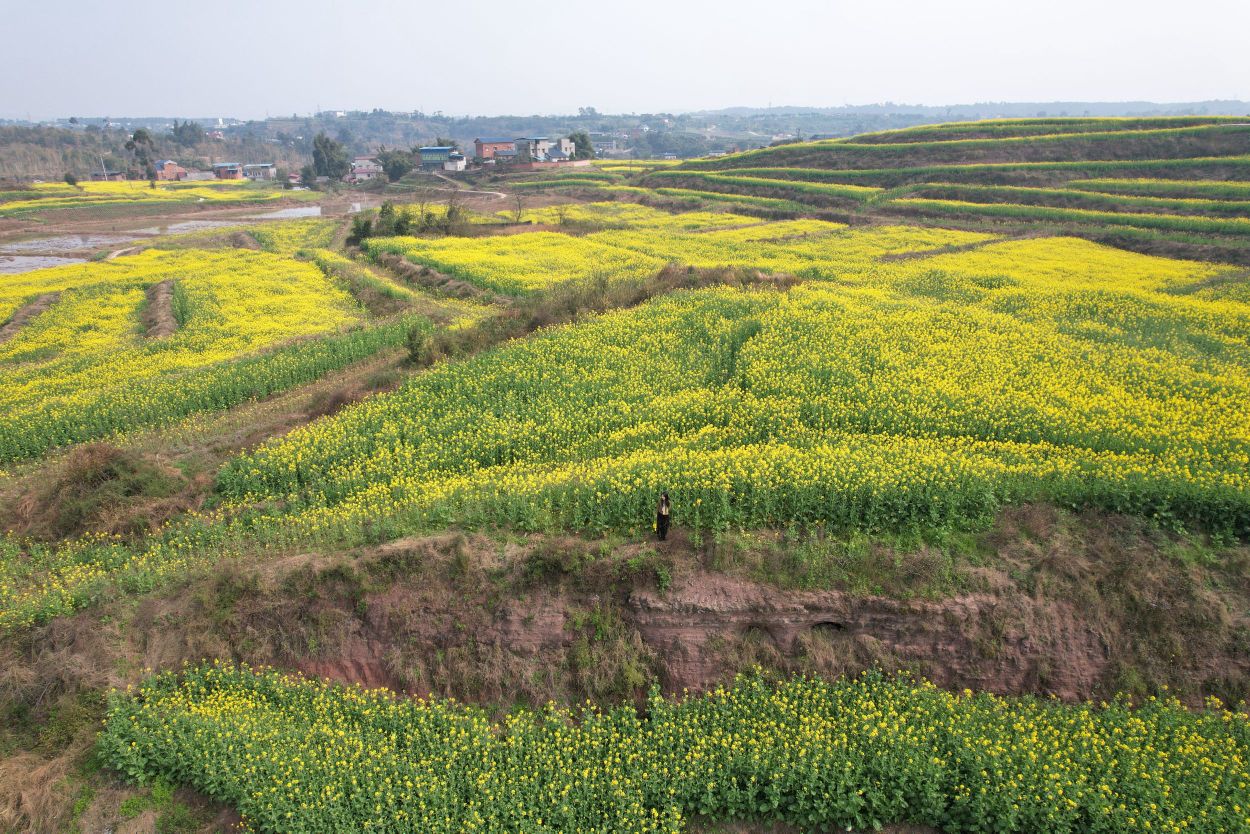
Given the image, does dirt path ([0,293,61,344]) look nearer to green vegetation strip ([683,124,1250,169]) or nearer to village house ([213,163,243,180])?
green vegetation strip ([683,124,1250,169])

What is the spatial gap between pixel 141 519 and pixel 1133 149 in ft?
198

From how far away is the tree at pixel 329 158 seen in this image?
95.9 metres

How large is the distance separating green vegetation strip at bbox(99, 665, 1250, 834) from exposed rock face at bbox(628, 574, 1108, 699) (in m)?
0.43

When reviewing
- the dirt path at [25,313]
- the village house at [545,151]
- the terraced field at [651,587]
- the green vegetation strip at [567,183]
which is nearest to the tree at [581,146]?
the village house at [545,151]

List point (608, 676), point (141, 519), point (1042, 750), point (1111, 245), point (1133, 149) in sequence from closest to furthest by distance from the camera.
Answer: point (1042, 750)
point (608, 676)
point (141, 519)
point (1111, 245)
point (1133, 149)

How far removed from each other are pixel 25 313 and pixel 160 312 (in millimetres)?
6160

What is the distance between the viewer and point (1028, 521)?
10.4 m

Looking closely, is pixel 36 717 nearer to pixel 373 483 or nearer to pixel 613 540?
pixel 373 483

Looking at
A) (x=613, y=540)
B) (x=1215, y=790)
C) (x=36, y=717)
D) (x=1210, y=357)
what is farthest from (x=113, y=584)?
(x=1210, y=357)

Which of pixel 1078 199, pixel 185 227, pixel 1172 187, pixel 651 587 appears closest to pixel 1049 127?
pixel 1078 199

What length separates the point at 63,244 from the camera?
48688 millimetres

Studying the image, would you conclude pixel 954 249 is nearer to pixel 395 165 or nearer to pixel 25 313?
pixel 25 313

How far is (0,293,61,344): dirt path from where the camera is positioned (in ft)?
84.1

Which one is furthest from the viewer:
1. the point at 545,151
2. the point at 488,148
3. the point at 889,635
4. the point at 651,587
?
the point at 488,148
